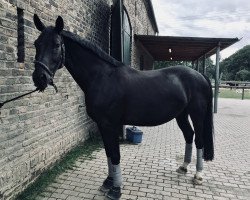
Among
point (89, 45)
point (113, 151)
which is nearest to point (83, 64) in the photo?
point (89, 45)

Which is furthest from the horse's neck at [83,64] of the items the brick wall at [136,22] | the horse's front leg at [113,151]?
Answer: the brick wall at [136,22]

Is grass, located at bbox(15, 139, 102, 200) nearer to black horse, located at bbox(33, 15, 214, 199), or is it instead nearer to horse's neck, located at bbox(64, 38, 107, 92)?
black horse, located at bbox(33, 15, 214, 199)

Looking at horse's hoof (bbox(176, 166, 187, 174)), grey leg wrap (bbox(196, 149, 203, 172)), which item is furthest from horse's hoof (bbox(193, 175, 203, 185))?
horse's hoof (bbox(176, 166, 187, 174))

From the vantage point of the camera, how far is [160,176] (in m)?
4.79

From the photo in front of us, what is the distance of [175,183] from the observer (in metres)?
4.51

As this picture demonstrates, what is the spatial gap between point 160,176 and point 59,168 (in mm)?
1687

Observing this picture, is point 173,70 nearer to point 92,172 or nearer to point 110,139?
point 110,139

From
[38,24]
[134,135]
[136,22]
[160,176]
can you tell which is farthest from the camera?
[136,22]

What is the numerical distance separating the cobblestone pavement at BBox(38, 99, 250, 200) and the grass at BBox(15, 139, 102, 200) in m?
0.12

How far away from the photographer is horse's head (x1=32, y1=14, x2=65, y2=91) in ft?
9.87

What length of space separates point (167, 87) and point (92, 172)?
6.25ft

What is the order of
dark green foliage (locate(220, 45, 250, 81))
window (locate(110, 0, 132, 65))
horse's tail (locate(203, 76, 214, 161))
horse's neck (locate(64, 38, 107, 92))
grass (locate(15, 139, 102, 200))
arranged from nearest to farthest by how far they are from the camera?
horse's neck (locate(64, 38, 107, 92))
grass (locate(15, 139, 102, 200))
horse's tail (locate(203, 76, 214, 161))
window (locate(110, 0, 132, 65))
dark green foliage (locate(220, 45, 250, 81))

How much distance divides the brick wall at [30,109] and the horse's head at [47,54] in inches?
24.9

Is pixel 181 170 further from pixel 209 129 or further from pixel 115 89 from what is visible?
pixel 115 89
